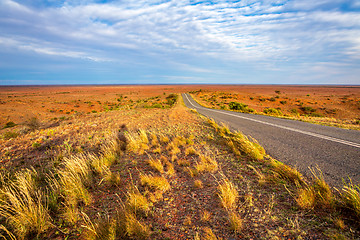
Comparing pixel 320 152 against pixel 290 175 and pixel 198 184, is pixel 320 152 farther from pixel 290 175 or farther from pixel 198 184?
pixel 198 184

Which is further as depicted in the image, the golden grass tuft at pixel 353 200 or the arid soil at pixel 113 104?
the arid soil at pixel 113 104

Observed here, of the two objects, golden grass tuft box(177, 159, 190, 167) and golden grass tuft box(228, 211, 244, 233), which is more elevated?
golden grass tuft box(228, 211, 244, 233)

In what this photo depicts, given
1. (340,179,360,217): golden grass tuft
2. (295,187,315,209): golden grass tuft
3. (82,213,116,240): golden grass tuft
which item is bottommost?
(82,213,116,240): golden grass tuft

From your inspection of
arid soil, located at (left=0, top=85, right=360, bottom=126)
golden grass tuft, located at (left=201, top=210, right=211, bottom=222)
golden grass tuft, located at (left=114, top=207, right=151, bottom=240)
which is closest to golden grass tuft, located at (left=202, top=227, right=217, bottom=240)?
golden grass tuft, located at (left=201, top=210, right=211, bottom=222)

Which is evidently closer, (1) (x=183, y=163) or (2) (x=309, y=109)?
(1) (x=183, y=163)

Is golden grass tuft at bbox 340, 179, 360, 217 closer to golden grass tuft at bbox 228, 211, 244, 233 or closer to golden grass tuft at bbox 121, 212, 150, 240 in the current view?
golden grass tuft at bbox 228, 211, 244, 233

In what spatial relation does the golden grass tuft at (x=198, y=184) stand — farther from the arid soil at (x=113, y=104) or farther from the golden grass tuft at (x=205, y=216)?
the arid soil at (x=113, y=104)

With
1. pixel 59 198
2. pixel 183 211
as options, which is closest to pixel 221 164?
pixel 183 211

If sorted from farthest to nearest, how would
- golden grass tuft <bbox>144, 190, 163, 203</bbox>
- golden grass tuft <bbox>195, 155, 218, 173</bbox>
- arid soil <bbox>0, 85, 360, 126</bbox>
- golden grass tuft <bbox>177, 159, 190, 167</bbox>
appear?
arid soil <bbox>0, 85, 360, 126</bbox>, golden grass tuft <bbox>177, 159, 190, 167</bbox>, golden grass tuft <bbox>195, 155, 218, 173</bbox>, golden grass tuft <bbox>144, 190, 163, 203</bbox>

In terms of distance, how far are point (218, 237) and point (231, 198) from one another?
0.79 m

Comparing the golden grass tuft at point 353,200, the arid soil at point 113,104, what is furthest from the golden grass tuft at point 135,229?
the arid soil at point 113,104

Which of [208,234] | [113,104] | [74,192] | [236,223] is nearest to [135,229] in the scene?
[208,234]

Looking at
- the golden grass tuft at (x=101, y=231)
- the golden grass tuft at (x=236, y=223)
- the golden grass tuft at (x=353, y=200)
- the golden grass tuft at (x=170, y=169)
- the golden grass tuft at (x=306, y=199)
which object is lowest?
the golden grass tuft at (x=101, y=231)

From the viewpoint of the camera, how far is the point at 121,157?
573 centimetres
